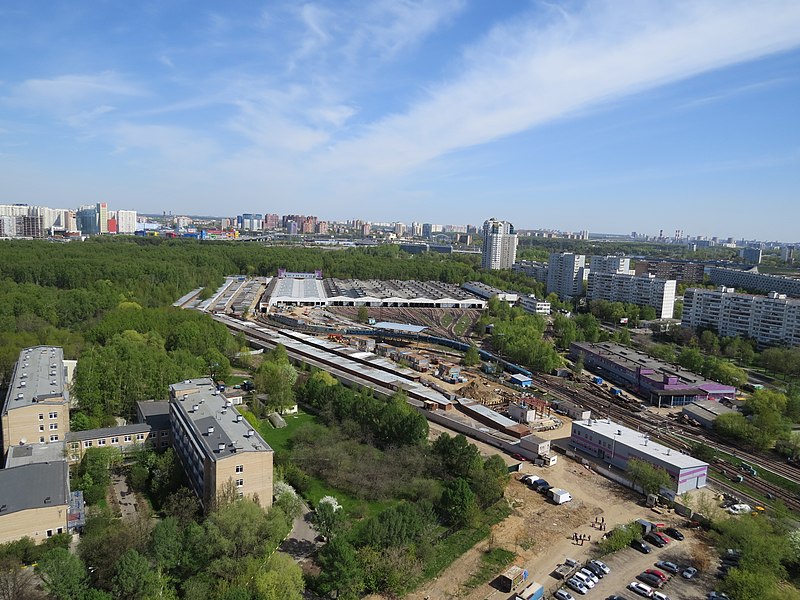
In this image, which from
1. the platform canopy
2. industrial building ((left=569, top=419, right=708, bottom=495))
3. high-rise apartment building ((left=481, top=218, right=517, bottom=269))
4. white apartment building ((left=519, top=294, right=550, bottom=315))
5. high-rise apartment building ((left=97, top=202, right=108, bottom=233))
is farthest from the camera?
high-rise apartment building ((left=97, top=202, right=108, bottom=233))

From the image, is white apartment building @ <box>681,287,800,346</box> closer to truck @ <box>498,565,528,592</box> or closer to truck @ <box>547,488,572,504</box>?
truck @ <box>547,488,572,504</box>

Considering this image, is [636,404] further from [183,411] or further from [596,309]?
[596,309]

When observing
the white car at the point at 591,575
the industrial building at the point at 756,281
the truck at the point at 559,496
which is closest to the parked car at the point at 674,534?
the truck at the point at 559,496

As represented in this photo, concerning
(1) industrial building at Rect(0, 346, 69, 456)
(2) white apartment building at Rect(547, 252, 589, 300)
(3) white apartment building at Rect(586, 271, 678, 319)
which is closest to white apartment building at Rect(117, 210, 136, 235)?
(2) white apartment building at Rect(547, 252, 589, 300)

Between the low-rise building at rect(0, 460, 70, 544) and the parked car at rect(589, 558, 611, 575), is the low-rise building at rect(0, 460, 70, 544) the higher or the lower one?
the higher one

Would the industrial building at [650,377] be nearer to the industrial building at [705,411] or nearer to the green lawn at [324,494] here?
the industrial building at [705,411]

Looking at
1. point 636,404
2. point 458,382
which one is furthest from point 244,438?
point 636,404

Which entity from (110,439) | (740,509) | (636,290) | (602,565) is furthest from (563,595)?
(636,290)

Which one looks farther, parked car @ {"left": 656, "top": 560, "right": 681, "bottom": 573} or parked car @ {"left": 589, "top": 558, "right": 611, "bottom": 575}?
parked car @ {"left": 656, "top": 560, "right": 681, "bottom": 573}
